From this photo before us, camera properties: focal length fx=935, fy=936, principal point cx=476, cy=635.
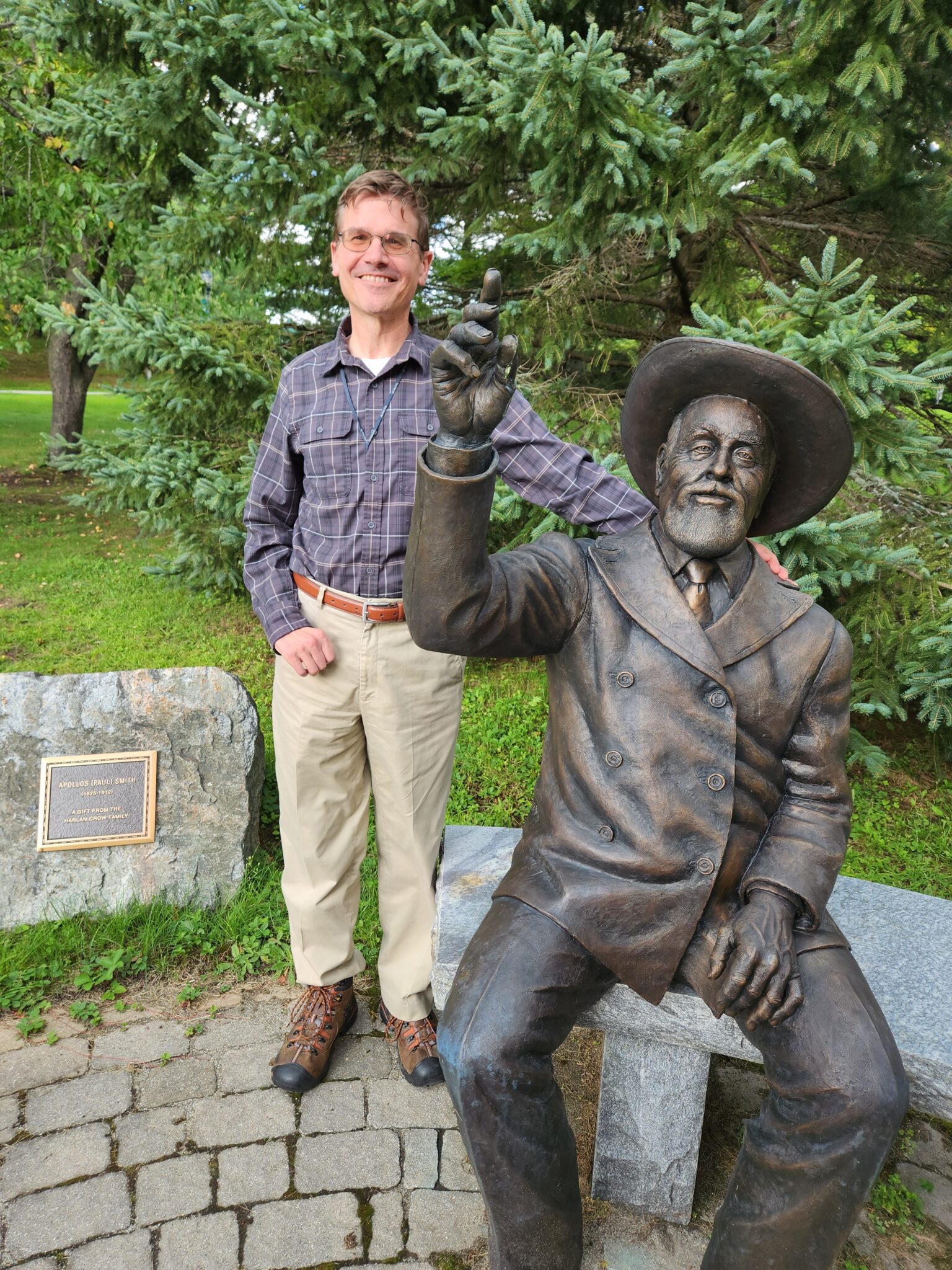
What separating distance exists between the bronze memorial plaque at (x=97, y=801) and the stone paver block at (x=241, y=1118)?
46.4 inches

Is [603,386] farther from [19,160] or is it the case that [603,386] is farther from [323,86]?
[19,160]

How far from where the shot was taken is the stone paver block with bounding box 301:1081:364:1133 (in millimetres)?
2834

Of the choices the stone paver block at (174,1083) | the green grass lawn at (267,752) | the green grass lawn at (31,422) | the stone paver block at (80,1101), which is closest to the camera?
the stone paver block at (80,1101)

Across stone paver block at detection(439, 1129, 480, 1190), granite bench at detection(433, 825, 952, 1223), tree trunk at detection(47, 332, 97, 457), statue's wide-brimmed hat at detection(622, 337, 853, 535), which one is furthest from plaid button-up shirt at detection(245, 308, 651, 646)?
tree trunk at detection(47, 332, 97, 457)

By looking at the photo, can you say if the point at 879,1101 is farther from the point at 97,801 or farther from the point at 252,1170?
the point at 97,801

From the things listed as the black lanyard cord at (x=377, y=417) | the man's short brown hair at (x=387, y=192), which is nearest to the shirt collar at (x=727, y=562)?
the black lanyard cord at (x=377, y=417)

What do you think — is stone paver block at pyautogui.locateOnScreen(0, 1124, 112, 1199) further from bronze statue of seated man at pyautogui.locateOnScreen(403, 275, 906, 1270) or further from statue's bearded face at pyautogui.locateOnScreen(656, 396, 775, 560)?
statue's bearded face at pyautogui.locateOnScreen(656, 396, 775, 560)

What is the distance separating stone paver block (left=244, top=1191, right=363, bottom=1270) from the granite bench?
1.96ft

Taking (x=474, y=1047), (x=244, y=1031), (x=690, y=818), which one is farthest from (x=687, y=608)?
(x=244, y=1031)

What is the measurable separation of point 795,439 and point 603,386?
3962 mm

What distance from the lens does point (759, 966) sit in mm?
1954

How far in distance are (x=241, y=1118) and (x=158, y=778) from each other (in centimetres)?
145

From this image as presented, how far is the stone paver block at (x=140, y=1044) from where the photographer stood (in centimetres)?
309

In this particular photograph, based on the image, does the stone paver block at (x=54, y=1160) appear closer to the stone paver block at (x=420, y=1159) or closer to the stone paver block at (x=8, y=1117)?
the stone paver block at (x=8, y=1117)
